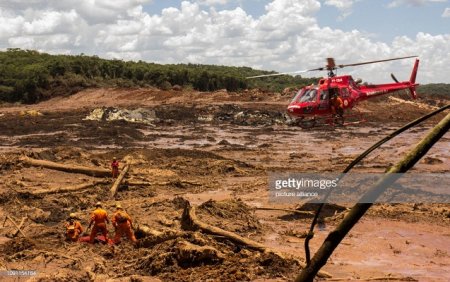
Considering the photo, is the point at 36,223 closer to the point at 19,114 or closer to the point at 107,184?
the point at 107,184

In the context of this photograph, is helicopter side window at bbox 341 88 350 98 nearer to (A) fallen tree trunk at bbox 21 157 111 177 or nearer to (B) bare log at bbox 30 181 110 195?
(A) fallen tree trunk at bbox 21 157 111 177

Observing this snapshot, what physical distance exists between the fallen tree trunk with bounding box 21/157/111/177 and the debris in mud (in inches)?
753

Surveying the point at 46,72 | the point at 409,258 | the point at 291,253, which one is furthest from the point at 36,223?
the point at 46,72

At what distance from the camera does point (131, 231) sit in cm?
1084

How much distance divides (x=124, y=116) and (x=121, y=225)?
92.9 feet

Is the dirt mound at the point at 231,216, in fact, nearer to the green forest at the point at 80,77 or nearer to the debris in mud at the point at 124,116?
the debris in mud at the point at 124,116

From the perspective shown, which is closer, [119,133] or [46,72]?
[119,133]

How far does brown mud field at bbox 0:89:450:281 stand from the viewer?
9.16m

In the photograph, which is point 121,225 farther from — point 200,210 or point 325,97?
point 325,97

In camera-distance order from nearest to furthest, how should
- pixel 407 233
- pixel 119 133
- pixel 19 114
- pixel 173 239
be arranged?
pixel 173 239 < pixel 407 233 < pixel 119 133 < pixel 19 114

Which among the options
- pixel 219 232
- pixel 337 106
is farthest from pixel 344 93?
pixel 219 232

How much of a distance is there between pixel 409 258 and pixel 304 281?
10003mm

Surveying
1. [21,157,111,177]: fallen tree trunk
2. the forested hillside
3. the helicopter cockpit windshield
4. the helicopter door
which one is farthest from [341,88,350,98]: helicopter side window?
the forested hillside

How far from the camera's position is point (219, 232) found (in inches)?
408
